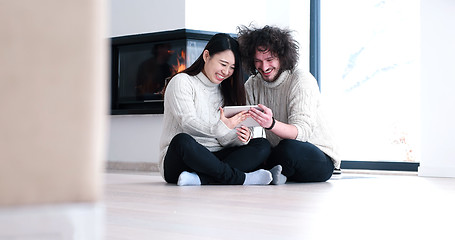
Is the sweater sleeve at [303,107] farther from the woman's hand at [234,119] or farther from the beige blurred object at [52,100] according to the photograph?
the beige blurred object at [52,100]

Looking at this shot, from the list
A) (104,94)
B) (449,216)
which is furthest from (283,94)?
(104,94)

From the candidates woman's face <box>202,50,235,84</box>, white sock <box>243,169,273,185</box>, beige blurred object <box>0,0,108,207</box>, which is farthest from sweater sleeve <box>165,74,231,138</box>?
beige blurred object <box>0,0,108,207</box>

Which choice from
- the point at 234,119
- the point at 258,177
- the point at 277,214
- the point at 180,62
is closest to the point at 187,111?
the point at 234,119

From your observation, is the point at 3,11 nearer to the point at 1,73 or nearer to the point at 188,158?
the point at 1,73

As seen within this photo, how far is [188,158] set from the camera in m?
2.98

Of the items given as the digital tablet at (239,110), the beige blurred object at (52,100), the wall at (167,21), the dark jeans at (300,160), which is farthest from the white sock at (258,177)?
the beige blurred object at (52,100)

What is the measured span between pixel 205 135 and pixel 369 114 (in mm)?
2223

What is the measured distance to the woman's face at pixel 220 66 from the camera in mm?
3145

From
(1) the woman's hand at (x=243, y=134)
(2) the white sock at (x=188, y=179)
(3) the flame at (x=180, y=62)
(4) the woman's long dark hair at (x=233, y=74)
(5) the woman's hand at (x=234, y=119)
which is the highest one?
(3) the flame at (x=180, y=62)

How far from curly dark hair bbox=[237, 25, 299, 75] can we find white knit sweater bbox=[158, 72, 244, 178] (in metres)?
0.23

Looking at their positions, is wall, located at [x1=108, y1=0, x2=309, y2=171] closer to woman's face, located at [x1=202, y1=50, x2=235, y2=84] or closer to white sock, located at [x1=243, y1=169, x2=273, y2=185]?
woman's face, located at [x1=202, y1=50, x2=235, y2=84]

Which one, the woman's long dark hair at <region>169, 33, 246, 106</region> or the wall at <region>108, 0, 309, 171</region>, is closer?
the woman's long dark hair at <region>169, 33, 246, 106</region>

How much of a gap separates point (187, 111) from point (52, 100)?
103 inches

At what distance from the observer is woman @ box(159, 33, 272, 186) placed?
302cm
